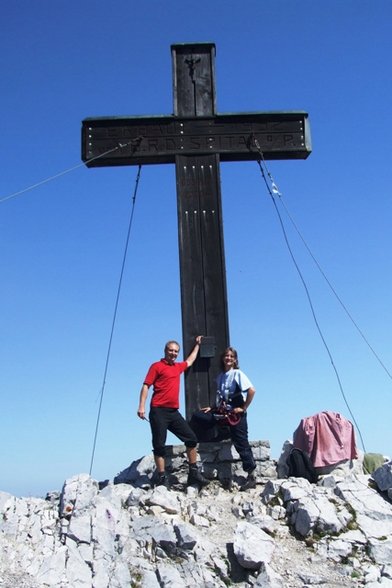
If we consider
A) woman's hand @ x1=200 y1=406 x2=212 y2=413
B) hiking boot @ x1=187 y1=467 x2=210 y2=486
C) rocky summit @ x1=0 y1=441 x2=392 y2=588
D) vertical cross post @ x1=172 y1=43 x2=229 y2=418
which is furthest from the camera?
vertical cross post @ x1=172 y1=43 x2=229 y2=418

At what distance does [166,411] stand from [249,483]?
1259 millimetres

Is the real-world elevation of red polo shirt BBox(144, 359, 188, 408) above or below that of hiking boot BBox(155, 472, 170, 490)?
above

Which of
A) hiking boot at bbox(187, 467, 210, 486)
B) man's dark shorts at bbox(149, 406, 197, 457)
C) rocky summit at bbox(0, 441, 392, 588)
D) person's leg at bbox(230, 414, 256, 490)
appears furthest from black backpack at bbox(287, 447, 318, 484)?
man's dark shorts at bbox(149, 406, 197, 457)

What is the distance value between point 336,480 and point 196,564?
84.3 inches

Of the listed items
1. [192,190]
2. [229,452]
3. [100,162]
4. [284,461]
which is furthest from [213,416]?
[100,162]

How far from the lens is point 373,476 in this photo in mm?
7578

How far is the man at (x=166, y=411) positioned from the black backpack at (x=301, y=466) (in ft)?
3.47

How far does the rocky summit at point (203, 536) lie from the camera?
5.90m

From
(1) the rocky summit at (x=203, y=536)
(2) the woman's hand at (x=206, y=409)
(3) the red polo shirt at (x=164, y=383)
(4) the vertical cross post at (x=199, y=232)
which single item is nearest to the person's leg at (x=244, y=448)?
(1) the rocky summit at (x=203, y=536)

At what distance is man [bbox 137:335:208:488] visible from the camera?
7.97 metres

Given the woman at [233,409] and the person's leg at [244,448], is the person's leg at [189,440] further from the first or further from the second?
the person's leg at [244,448]

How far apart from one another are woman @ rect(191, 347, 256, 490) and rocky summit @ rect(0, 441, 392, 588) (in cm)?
51

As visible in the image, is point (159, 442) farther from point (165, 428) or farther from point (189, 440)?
point (189, 440)

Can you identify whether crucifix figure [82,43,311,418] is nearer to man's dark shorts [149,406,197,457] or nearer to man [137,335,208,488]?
man [137,335,208,488]
